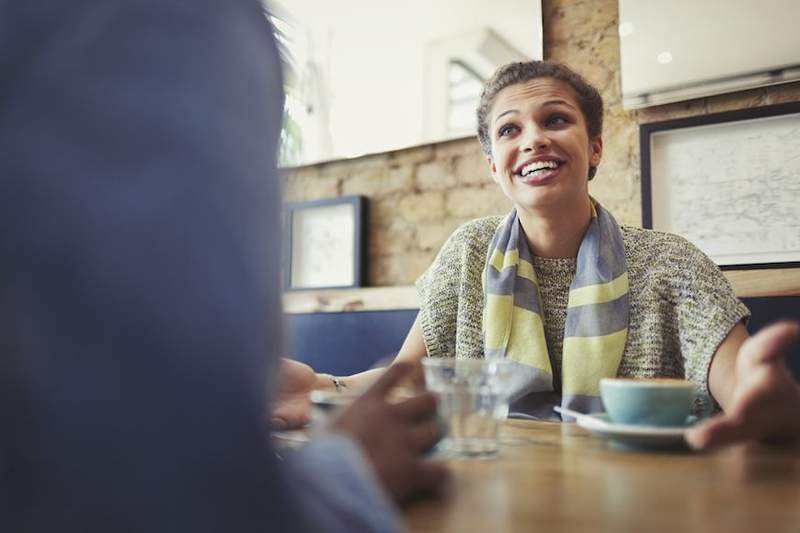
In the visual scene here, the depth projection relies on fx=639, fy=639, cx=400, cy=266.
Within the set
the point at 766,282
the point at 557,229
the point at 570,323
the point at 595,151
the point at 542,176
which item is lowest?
the point at 570,323

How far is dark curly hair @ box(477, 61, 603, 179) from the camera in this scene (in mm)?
1520

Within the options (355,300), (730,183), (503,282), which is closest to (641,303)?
(503,282)

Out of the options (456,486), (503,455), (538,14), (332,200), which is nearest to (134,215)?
(456,486)

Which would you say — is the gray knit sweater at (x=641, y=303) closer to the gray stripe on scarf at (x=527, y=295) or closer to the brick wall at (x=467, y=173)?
the gray stripe on scarf at (x=527, y=295)

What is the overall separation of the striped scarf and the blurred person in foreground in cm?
100

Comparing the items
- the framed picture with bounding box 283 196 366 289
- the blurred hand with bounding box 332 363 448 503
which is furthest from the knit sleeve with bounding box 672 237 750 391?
the framed picture with bounding box 283 196 366 289

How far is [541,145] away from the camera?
1.43m

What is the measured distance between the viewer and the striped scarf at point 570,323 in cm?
128

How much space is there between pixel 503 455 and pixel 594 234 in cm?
91

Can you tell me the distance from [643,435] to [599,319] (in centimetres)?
69

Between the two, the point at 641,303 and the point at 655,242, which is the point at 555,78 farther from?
the point at 641,303

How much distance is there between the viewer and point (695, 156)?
5.80 feet

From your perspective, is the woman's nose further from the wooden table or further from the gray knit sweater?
the wooden table

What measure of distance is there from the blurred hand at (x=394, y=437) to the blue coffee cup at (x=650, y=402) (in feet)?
0.95
